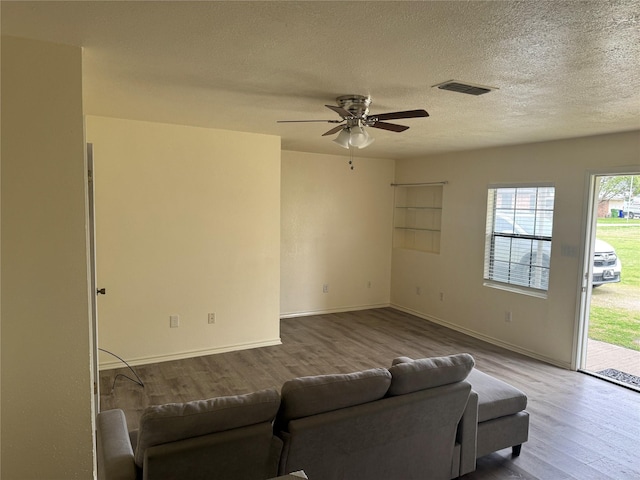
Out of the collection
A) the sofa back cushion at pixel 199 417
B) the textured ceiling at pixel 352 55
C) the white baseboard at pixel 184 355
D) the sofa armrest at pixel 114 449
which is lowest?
the white baseboard at pixel 184 355

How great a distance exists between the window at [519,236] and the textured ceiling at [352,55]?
143cm

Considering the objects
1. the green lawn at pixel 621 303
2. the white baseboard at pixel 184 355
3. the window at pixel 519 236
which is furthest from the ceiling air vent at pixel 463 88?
the white baseboard at pixel 184 355

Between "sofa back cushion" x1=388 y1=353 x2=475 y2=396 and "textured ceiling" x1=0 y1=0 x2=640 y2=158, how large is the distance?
1611 millimetres

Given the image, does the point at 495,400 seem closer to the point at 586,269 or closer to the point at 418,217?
the point at 586,269

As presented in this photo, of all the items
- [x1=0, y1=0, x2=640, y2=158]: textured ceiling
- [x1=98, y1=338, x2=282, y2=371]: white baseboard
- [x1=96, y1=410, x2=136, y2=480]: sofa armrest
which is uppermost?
[x1=0, y1=0, x2=640, y2=158]: textured ceiling

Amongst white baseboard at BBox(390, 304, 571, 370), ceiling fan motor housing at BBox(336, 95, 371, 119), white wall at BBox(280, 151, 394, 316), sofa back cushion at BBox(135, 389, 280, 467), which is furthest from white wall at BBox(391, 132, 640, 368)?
sofa back cushion at BBox(135, 389, 280, 467)

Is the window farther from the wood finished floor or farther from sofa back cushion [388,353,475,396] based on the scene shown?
sofa back cushion [388,353,475,396]

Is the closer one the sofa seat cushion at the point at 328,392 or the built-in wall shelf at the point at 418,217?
the sofa seat cushion at the point at 328,392

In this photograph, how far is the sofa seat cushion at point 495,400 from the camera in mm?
2684

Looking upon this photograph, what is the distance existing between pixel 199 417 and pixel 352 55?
1.85 meters

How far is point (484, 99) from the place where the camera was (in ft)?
9.81

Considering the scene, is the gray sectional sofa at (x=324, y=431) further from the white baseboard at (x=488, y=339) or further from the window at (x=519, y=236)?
the window at (x=519, y=236)

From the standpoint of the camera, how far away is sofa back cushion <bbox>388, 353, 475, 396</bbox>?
7.30ft

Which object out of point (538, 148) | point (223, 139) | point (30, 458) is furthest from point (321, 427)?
point (538, 148)
